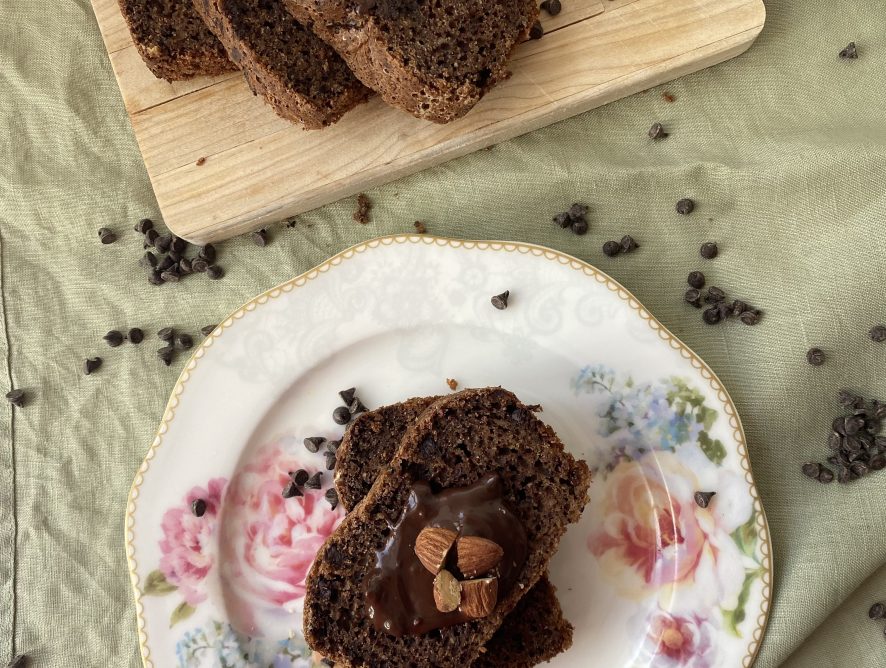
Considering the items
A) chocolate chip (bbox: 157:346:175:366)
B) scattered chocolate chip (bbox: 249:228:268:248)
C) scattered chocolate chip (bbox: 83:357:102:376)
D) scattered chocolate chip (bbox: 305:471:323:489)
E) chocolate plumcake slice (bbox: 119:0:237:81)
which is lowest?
scattered chocolate chip (bbox: 305:471:323:489)

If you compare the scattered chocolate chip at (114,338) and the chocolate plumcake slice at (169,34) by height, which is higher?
the chocolate plumcake slice at (169,34)

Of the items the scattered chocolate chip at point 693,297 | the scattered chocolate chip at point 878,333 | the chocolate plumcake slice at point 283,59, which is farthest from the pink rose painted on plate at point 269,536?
the scattered chocolate chip at point 878,333

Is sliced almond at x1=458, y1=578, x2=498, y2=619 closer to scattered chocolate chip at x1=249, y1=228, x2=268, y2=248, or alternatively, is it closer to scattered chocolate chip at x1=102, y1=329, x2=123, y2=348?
scattered chocolate chip at x1=249, y1=228, x2=268, y2=248

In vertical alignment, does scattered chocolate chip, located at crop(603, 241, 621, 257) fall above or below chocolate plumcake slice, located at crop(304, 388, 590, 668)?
above

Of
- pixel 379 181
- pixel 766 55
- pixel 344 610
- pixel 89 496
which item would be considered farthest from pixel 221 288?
pixel 766 55

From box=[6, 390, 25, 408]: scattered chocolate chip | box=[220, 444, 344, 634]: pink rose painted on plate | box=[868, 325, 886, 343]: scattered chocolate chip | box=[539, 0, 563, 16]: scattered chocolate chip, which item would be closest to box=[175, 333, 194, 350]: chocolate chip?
box=[220, 444, 344, 634]: pink rose painted on plate

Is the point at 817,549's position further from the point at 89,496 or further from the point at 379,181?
the point at 89,496

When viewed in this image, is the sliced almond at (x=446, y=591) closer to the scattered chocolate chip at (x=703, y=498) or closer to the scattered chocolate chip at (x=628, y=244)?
the scattered chocolate chip at (x=703, y=498)
